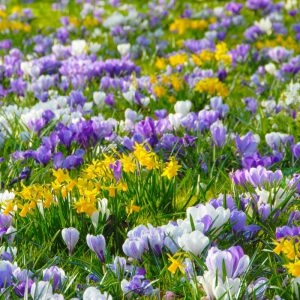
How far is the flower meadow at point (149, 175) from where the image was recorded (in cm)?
287

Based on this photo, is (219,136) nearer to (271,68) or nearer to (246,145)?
(246,145)

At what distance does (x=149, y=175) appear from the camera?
12.4 ft

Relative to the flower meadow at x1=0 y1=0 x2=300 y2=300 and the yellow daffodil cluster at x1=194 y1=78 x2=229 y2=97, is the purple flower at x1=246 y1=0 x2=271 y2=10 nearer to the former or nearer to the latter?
the flower meadow at x1=0 y1=0 x2=300 y2=300

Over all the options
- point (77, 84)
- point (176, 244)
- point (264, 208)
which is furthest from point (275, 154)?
point (77, 84)

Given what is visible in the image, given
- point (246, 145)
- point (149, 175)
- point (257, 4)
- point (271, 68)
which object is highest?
point (149, 175)

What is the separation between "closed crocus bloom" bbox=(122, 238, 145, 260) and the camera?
3.06m

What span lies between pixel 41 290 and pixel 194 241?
670mm

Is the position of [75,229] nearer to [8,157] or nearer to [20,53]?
[8,157]

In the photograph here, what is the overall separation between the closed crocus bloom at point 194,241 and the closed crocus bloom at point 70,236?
1.82 feet

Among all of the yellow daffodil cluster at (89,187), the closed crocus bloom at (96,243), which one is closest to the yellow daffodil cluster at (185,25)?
the yellow daffodil cluster at (89,187)

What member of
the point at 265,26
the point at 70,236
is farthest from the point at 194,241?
the point at 265,26

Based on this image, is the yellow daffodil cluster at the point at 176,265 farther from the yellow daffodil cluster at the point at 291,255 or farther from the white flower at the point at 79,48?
the white flower at the point at 79,48

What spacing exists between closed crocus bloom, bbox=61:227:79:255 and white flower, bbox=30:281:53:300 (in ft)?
1.73

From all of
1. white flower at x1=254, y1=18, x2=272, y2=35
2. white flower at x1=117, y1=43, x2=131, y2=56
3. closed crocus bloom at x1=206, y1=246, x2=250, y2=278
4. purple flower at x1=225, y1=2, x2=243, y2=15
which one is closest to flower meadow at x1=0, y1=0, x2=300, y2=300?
closed crocus bloom at x1=206, y1=246, x2=250, y2=278
